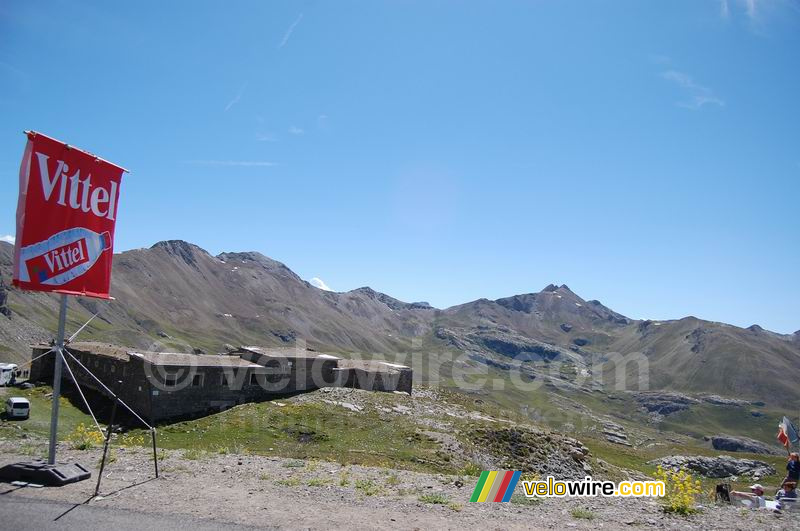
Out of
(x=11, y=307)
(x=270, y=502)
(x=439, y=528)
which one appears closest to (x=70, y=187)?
(x=270, y=502)

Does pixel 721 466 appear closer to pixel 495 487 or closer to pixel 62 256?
pixel 495 487

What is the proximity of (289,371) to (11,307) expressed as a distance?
416 ft

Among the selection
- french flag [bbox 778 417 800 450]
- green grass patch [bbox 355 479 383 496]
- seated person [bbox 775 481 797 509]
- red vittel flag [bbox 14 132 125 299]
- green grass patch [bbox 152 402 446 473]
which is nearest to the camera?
red vittel flag [bbox 14 132 125 299]

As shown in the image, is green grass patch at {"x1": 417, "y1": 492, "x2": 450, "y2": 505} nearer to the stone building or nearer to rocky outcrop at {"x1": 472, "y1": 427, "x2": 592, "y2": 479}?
rocky outcrop at {"x1": 472, "y1": 427, "x2": 592, "y2": 479}

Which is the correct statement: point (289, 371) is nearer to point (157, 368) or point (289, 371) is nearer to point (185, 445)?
point (157, 368)

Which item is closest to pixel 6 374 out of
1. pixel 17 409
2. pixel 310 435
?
pixel 17 409

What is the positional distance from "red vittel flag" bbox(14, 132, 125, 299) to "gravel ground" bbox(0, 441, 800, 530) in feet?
19.3

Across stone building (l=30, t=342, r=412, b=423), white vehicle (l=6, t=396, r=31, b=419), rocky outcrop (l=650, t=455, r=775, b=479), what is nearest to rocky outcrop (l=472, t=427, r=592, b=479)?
stone building (l=30, t=342, r=412, b=423)

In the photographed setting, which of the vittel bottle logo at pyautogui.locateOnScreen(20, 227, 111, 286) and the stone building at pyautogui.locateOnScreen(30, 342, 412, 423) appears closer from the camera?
the vittel bottle logo at pyautogui.locateOnScreen(20, 227, 111, 286)

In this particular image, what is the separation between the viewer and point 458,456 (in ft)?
108

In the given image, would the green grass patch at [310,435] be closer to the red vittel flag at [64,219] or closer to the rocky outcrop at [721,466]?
the red vittel flag at [64,219]

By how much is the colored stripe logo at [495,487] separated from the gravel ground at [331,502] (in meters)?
0.48

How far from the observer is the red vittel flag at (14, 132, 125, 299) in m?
14.5

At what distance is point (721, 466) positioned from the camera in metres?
70.1
